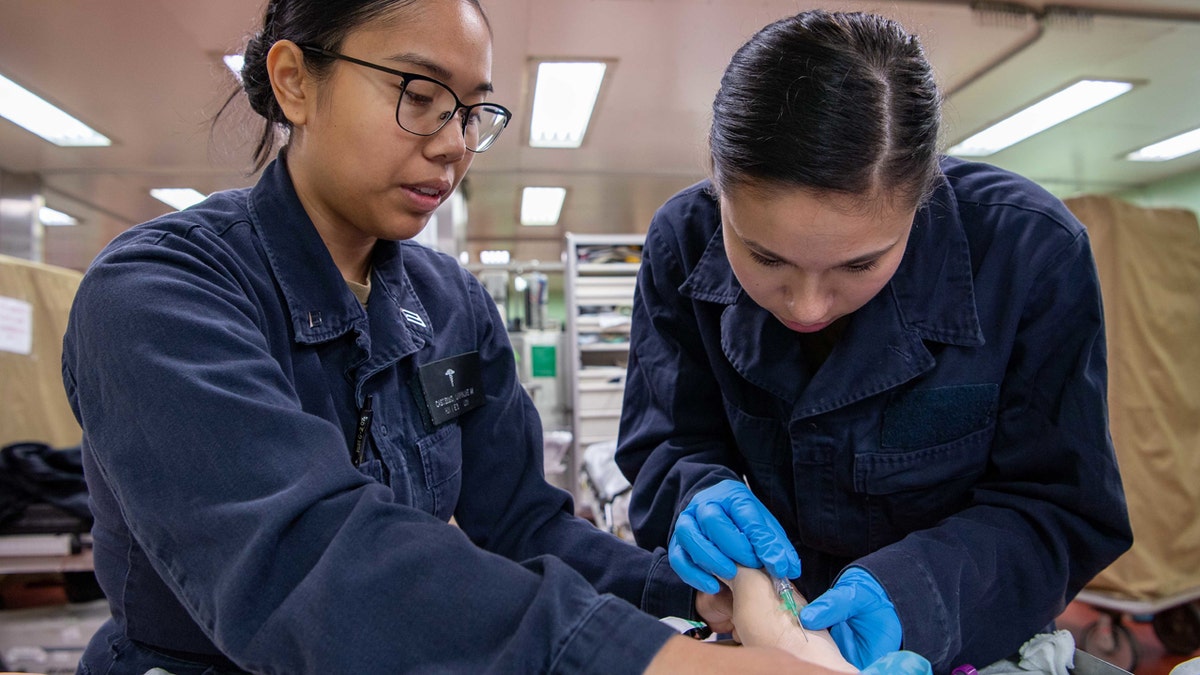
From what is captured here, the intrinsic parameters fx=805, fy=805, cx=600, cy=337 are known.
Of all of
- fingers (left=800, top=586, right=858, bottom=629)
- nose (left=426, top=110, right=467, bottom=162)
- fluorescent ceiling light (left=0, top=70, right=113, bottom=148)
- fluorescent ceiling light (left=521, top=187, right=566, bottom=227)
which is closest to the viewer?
fingers (left=800, top=586, right=858, bottom=629)

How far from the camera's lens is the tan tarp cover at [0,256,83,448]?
3094 millimetres

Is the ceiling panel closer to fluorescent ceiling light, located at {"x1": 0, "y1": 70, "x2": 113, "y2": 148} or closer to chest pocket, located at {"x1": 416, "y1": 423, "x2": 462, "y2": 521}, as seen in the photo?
fluorescent ceiling light, located at {"x1": 0, "y1": 70, "x2": 113, "y2": 148}

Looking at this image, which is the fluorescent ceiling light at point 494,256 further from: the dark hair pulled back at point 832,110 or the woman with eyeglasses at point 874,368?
the dark hair pulled back at point 832,110

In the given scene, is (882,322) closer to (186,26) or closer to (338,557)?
(338,557)

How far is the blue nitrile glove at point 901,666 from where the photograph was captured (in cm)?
80

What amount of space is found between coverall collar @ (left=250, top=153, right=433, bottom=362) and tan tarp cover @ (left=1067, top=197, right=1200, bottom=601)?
326cm

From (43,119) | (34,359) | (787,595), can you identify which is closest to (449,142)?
(787,595)

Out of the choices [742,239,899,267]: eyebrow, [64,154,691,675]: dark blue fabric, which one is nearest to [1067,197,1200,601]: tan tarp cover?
[742,239,899,267]: eyebrow

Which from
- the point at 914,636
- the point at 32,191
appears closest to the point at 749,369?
the point at 914,636

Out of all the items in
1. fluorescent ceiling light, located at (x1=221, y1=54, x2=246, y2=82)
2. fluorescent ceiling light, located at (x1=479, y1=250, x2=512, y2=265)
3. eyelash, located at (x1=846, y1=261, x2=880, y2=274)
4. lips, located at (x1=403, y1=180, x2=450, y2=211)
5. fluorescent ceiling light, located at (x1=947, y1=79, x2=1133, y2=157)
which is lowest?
eyelash, located at (x1=846, y1=261, x2=880, y2=274)

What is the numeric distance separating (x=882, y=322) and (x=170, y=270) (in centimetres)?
93

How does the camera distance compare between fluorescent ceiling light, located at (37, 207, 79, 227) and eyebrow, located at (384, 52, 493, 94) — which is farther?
fluorescent ceiling light, located at (37, 207, 79, 227)

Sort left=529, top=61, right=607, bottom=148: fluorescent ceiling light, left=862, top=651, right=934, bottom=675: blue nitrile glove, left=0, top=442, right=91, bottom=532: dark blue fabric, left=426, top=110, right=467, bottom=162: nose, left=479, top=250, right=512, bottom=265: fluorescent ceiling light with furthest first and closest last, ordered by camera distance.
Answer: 1. left=479, top=250, right=512, bottom=265: fluorescent ceiling light
2. left=529, top=61, right=607, bottom=148: fluorescent ceiling light
3. left=0, top=442, right=91, bottom=532: dark blue fabric
4. left=426, top=110, right=467, bottom=162: nose
5. left=862, top=651, right=934, bottom=675: blue nitrile glove

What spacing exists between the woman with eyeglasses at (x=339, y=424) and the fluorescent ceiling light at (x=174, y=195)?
7390 millimetres
